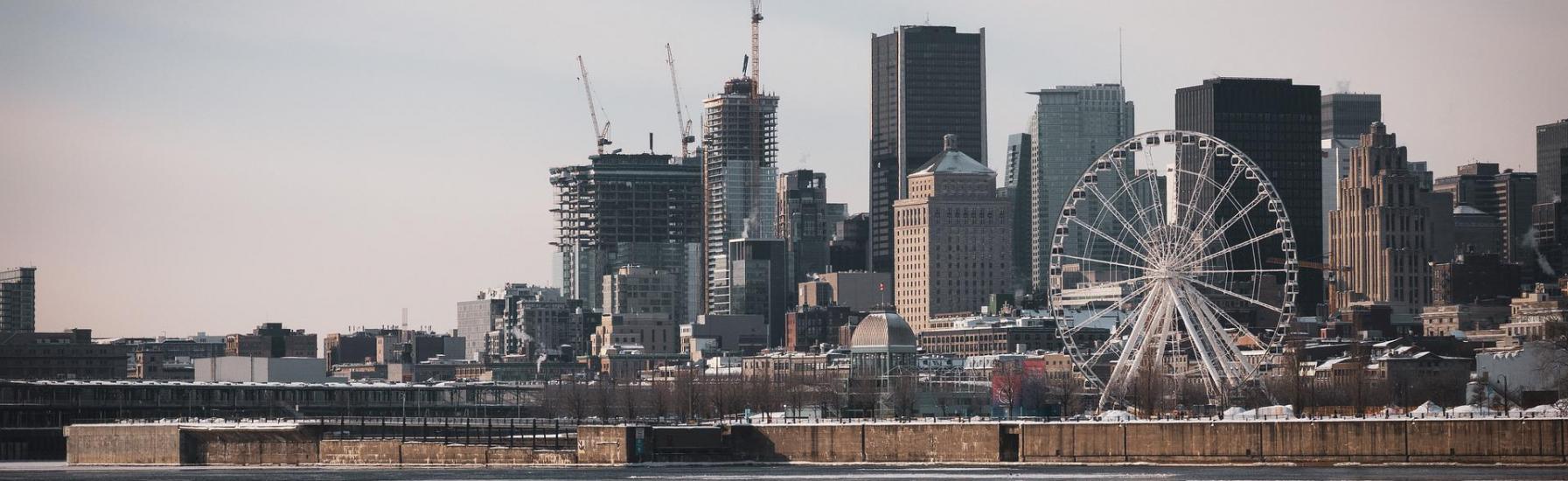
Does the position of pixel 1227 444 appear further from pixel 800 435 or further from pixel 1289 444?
pixel 800 435

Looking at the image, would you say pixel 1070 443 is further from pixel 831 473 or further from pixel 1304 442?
pixel 831 473

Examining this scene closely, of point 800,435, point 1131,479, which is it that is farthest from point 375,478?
point 1131,479

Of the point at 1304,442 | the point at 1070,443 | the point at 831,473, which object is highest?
the point at 1304,442

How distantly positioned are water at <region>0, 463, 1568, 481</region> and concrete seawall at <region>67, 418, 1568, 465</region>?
7.18ft

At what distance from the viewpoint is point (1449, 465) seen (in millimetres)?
162625

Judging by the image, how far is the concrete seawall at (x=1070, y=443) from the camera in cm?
16350

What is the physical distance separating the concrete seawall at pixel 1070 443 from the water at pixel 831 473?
2188mm

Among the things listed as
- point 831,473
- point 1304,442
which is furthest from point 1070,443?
point 831,473

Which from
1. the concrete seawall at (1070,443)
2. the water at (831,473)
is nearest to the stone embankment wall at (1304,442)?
the concrete seawall at (1070,443)

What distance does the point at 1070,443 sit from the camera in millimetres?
181625

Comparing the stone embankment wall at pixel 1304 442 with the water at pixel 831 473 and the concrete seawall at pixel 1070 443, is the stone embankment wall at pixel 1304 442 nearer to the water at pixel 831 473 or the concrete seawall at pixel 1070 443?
the concrete seawall at pixel 1070 443

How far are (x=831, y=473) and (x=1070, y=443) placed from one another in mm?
18744

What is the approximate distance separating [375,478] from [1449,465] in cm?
6445

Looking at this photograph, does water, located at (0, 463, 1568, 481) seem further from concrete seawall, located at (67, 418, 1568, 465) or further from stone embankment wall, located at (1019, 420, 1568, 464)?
concrete seawall, located at (67, 418, 1568, 465)
